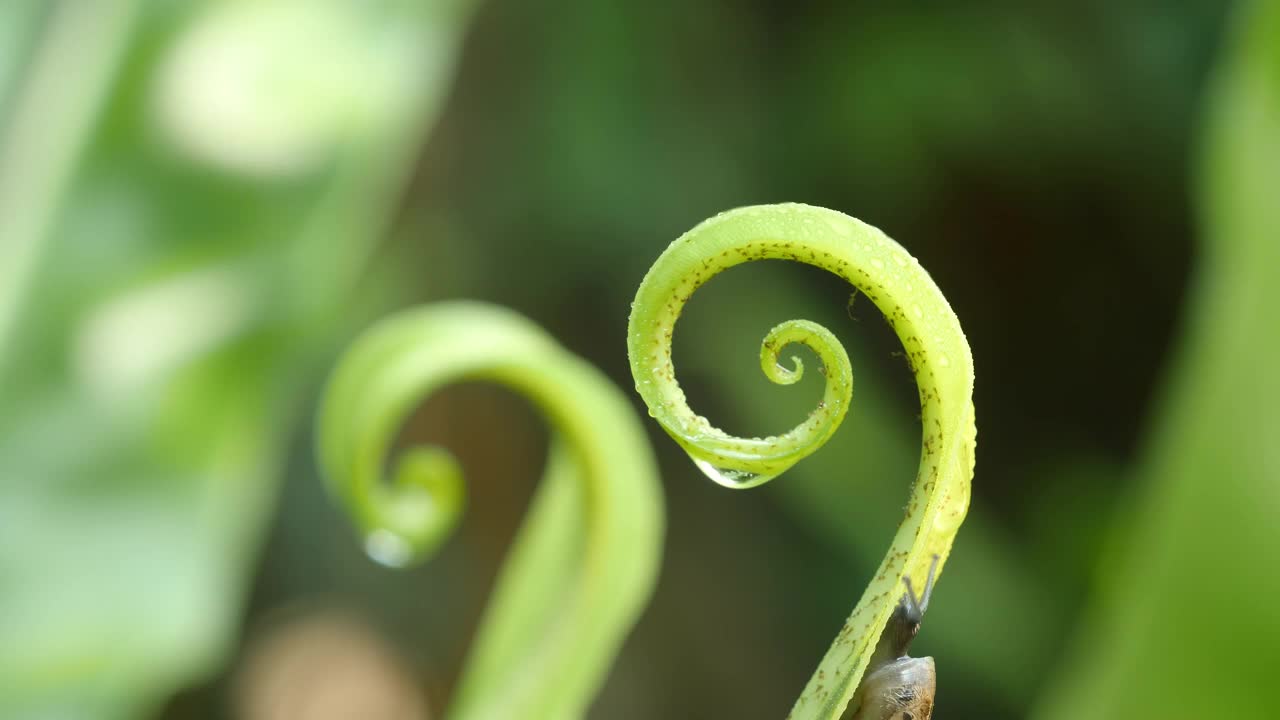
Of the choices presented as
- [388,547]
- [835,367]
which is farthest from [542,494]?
[835,367]

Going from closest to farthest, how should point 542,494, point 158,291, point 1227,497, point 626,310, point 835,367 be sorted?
1. point 835,367
2. point 542,494
3. point 1227,497
4. point 158,291
5. point 626,310

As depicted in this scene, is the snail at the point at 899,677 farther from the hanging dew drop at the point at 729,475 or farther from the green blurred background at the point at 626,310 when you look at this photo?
the green blurred background at the point at 626,310

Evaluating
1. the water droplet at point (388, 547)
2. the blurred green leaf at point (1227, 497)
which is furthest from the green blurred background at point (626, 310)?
the water droplet at point (388, 547)

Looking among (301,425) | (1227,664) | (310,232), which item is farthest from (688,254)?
(301,425)

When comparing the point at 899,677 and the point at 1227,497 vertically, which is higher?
the point at 1227,497

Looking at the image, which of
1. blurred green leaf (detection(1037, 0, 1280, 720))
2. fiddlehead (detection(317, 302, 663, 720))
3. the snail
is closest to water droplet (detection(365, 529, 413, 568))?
fiddlehead (detection(317, 302, 663, 720))

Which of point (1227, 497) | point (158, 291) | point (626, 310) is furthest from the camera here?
point (626, 310)

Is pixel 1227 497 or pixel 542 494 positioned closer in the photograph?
pixel 542 494

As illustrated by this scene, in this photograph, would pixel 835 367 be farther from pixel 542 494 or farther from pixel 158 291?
pixel 158 291

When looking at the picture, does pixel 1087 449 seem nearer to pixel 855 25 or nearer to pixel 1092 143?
pixel 1092 143
